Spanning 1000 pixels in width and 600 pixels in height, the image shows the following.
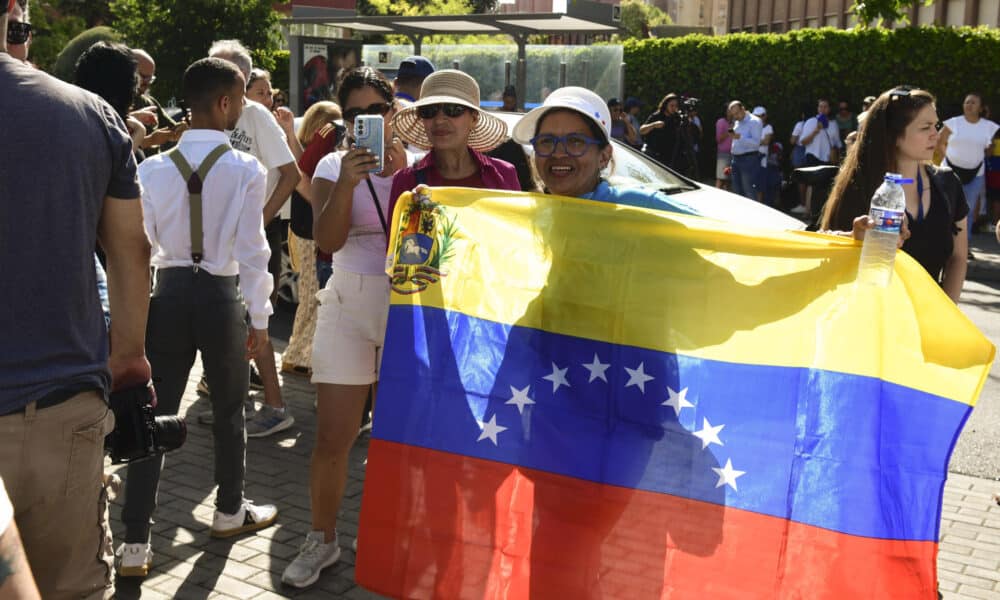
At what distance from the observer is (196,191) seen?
4691 millimetres

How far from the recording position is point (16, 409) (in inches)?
103

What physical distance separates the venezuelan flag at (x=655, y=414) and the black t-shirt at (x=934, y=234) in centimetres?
109

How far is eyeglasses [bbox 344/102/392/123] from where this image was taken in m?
4.82

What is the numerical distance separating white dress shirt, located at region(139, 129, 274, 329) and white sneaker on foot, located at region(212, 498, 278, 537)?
1137mm

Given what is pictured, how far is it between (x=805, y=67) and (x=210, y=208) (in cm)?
1992

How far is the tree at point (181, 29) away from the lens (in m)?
27.1

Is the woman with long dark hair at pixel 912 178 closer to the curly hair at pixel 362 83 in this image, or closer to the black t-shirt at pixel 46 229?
the curly hair at pixel 362 83

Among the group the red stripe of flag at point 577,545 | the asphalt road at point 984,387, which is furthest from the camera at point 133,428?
the asphalt road at point 984,387

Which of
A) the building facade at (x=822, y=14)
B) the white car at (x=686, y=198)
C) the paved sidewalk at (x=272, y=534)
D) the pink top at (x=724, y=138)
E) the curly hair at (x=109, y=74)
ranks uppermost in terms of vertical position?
the building facade at (x=822, y=14)

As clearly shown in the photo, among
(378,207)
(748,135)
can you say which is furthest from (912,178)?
(748,135)

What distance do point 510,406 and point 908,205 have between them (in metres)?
2.07

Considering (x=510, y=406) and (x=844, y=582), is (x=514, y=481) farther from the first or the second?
(x=844, y=582)

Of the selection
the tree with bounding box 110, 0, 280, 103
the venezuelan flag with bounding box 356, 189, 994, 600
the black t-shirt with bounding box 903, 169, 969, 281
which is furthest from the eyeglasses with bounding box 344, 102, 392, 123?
the tree with bounding box 110, 0, 280, 103

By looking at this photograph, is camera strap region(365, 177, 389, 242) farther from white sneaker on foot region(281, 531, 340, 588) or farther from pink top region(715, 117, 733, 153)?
pink top region(715, 117, 733, 153)
